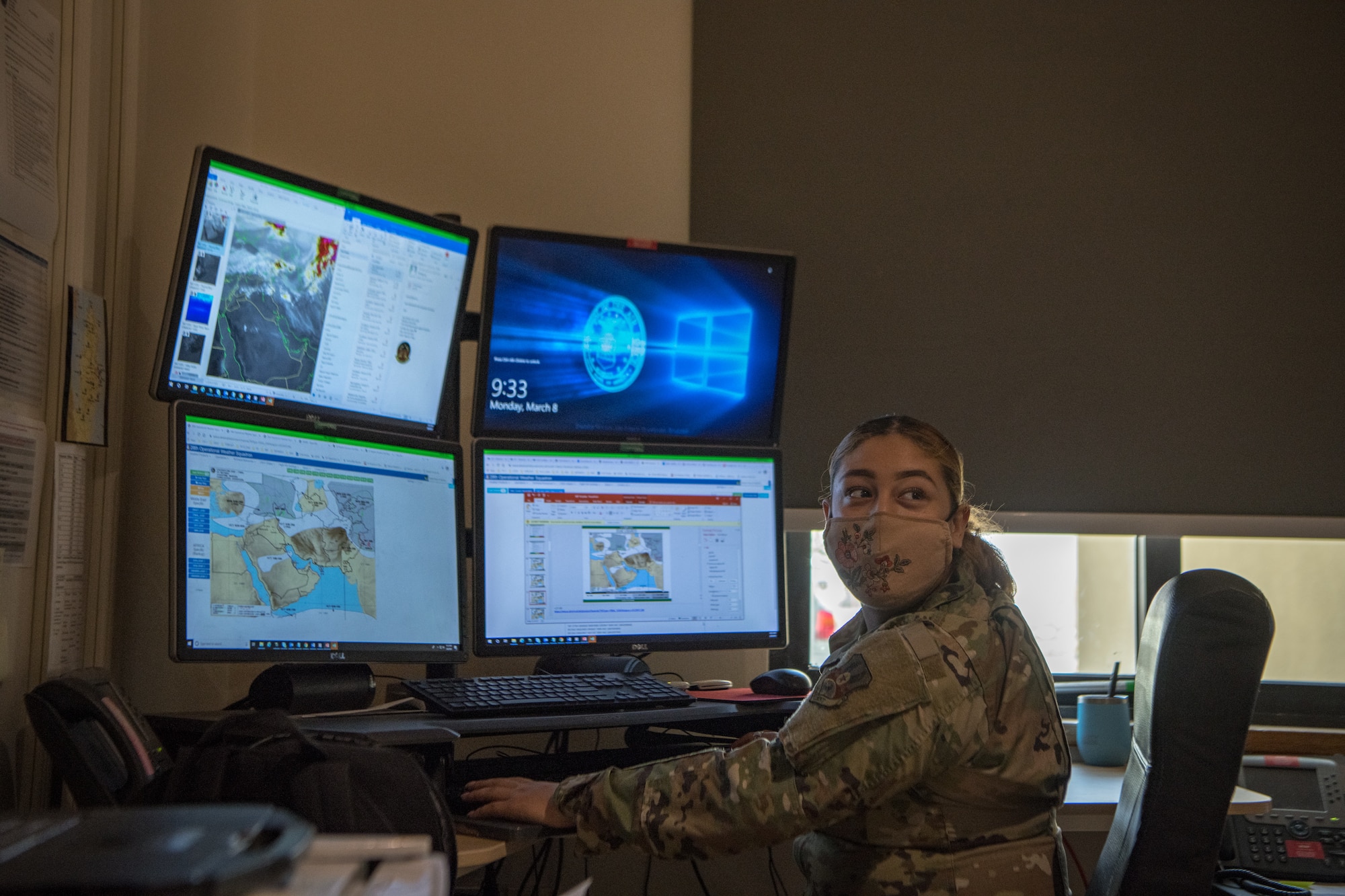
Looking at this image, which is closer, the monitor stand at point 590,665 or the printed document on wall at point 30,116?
the printed document on wall at point 30,116

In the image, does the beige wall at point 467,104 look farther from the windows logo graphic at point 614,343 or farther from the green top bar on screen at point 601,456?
the green top bar on screen at point 601,456

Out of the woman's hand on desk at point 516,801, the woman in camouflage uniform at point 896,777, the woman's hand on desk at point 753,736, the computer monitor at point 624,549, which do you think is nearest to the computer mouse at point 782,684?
the woman's hand on desk at point 753,736

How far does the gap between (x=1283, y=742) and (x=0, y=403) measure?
8.21 feet

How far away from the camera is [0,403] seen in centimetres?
135

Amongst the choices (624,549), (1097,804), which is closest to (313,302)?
(624,549)

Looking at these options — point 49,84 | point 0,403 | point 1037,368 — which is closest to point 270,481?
point 0,403

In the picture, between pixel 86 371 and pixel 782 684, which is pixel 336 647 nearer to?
pixel 86 371

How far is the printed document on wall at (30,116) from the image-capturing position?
1.35m

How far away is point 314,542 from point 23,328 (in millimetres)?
468

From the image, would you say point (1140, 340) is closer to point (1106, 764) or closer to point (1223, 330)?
point (1223, 330)

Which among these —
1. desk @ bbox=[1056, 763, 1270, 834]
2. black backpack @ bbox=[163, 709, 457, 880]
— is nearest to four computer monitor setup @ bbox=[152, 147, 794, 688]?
black backpack @ bbox=[163, 709, 457, 880]

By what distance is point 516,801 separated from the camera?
1303 mm

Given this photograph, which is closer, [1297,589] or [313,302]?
[313,302]

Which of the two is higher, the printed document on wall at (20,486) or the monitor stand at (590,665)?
the printed document on wall at (20,486)
